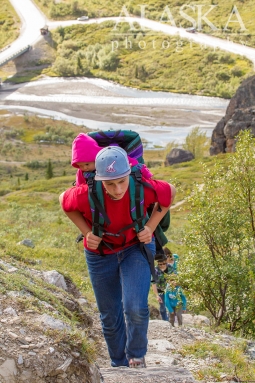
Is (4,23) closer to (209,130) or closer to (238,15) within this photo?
(238,15)

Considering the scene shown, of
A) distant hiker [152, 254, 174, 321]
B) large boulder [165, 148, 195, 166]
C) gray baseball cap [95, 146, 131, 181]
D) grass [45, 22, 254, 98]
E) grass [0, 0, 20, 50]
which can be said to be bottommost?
large boulder [165, 148, 195, 166]

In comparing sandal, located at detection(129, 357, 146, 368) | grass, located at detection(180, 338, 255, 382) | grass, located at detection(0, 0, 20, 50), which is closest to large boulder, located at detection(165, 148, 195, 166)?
grass, located at detection(180, 338, 255, 382)

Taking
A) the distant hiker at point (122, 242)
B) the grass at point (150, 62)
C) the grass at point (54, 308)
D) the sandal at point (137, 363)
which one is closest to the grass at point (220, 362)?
the sandal at point (137, 363)

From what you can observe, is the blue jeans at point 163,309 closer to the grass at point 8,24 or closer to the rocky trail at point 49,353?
the rocky trail at point 49,353

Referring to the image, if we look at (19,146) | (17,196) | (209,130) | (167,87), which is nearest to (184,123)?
(209,130)

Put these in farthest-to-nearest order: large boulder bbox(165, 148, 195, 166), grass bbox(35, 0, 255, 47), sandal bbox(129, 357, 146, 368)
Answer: grass bbox(35, 0, 255, 47) < large boulder bbox(165, 148, 195, 166) < sandal bbox(129, 357, 146, 368)

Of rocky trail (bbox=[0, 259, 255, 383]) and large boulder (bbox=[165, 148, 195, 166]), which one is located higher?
rocky trail (bbox=[0, 259, 255, 383])

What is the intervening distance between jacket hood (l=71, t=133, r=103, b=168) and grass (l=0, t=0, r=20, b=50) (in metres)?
169

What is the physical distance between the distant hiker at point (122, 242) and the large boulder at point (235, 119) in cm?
7470

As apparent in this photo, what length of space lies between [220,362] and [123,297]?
265cm

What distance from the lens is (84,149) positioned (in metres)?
5.75

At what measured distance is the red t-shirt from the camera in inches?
214

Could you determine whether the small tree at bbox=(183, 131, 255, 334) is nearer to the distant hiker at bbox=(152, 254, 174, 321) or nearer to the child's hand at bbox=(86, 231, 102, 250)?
the distant hiker at bbox=(152, 254, 174, 321)

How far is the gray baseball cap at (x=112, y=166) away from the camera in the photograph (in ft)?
16.7
